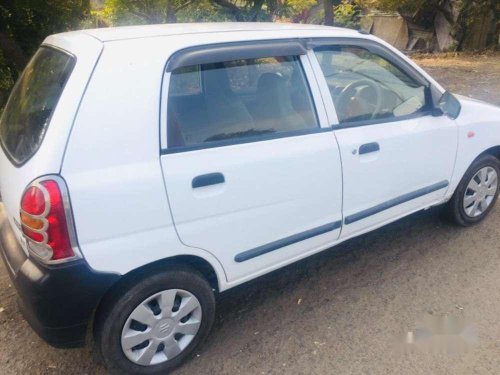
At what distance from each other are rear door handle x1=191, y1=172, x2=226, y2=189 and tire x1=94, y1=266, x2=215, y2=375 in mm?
454

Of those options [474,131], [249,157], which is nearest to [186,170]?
[249,157]

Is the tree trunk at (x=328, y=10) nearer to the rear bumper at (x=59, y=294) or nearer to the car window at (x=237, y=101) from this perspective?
the car window at (x=237, y=101)

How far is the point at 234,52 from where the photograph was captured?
2.40 m

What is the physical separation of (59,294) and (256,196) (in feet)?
3.47

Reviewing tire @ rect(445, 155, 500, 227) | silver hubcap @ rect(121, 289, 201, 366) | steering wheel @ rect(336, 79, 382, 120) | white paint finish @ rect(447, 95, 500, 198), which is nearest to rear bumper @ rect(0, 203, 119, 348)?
silver hubcap @ rect(121, 289, 201, 366)

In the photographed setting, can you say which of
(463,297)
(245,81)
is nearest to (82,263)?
(245,81)

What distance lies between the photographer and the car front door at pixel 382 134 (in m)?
2.79

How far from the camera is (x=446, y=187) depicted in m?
3.43

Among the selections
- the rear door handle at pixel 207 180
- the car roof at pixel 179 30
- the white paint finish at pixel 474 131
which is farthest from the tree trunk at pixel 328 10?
the rear door handle at pixel 207 180

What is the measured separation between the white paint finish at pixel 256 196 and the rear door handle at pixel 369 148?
0.21 metres

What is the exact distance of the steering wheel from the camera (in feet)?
9.33

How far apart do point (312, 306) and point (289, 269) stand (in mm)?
452

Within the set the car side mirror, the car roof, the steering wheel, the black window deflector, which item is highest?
the car roof

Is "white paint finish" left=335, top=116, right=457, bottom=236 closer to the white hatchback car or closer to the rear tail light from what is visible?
the white hatchback car
